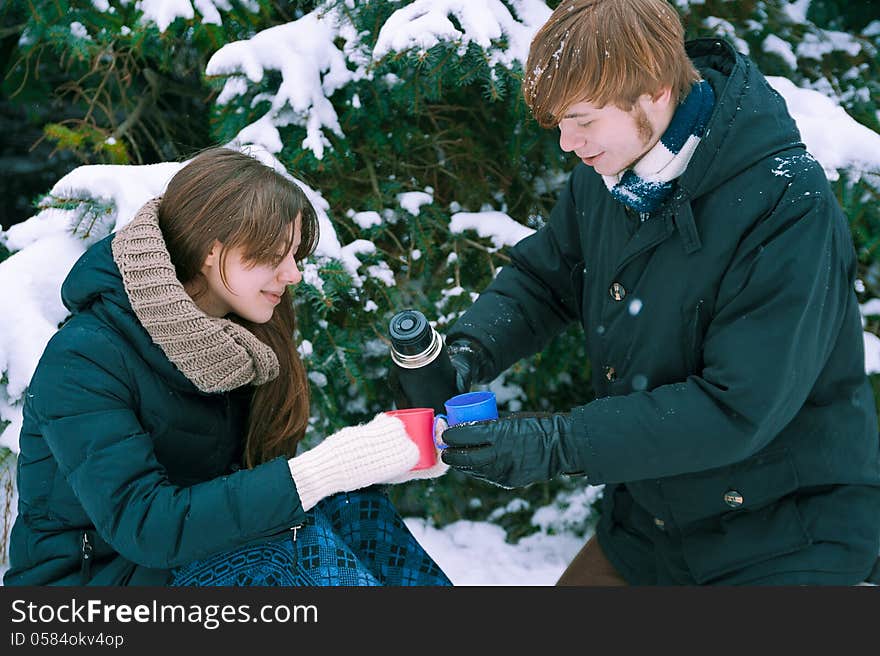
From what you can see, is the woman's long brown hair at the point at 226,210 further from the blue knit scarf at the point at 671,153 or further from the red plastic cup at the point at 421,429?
the blue knit scarf at the point at 671,153

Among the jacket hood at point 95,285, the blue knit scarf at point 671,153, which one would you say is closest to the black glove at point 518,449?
the blue knit scarf at point 671,153

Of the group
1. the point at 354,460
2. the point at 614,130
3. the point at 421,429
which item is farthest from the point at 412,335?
the point at 614,130

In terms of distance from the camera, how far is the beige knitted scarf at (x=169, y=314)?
6.27ft

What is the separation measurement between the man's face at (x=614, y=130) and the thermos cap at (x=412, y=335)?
541 millimetres

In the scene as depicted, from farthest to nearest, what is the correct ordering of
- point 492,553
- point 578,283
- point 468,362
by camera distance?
point 492,553, point 578,283, point 468,362

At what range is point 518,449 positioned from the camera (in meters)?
1.93

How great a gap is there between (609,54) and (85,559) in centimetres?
158

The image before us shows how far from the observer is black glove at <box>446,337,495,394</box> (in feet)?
7.51

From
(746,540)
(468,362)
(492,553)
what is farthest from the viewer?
(492,553)

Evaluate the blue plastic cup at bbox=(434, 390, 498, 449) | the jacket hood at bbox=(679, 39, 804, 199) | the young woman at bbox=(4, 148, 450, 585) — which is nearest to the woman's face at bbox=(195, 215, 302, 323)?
the young woman at bbox=(4, 148, 450, 585)

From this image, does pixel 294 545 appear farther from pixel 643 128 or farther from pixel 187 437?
pixel 643 128

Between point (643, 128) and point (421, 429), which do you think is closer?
point (643, 128)

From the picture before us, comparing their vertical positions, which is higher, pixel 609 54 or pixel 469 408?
pixel 609 54

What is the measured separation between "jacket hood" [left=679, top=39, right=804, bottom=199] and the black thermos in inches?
27.2
